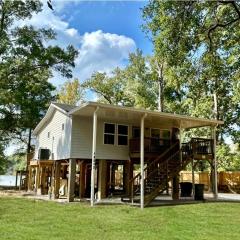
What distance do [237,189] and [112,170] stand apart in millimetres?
10142

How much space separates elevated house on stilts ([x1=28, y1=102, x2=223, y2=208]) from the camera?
18.5m

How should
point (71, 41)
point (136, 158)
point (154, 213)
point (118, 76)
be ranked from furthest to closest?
point (118, 76) → point (71, 41) → point (136, 158) → point (154, 213)

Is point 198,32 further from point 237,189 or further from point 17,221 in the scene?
point 237,189

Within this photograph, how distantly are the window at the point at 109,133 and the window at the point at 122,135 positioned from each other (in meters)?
0.49

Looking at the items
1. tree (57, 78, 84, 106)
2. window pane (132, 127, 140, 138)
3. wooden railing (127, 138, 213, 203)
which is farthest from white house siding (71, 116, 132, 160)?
tree (57, 78, 84, 106)

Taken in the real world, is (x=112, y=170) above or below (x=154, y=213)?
above

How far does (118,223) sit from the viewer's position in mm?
11352

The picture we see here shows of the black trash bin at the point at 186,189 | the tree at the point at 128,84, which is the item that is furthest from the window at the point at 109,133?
the tree at the point at 128,84

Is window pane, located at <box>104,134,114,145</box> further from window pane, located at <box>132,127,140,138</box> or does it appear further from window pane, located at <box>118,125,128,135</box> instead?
window pane, located at <box>132,127,140,138</box>

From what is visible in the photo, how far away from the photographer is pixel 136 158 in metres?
21.8

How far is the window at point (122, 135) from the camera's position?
21.6 m

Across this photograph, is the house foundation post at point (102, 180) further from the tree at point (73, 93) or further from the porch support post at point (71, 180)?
the tree at point (73, 93)

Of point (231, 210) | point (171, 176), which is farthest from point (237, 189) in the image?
point (231, 210)

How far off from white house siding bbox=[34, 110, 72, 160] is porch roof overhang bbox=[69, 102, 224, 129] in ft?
5.28
